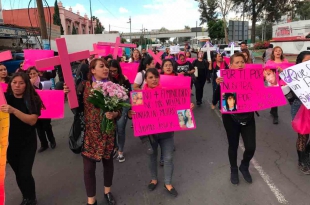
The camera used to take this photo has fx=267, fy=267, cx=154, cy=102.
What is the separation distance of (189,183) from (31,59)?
4566 mm

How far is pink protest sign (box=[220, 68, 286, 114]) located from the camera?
11.1 ft

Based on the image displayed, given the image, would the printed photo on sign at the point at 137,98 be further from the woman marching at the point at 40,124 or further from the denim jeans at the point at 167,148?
the woman marching at the point at 40,124

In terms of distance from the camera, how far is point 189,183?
3678 mm

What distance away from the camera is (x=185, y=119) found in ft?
11.4

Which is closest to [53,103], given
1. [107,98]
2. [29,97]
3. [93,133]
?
[29,97]

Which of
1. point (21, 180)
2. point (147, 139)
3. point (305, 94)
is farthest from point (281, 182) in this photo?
point (21, 180)

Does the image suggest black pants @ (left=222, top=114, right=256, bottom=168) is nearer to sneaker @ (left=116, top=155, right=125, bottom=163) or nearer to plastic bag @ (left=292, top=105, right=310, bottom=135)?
plastic bag @ (left=292, top=105, right=310, bottom=135)

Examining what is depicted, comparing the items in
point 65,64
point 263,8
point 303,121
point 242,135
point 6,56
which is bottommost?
point 242,135

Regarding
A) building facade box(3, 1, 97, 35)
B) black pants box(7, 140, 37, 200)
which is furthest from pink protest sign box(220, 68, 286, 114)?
building facade box(3, 1, 97, 35)

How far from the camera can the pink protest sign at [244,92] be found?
133 inches

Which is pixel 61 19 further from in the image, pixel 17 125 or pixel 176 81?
pixel 17 125

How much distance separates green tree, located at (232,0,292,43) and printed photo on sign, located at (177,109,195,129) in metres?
37.9

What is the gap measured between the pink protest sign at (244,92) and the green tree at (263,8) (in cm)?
3742

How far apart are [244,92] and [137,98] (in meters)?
1.40
